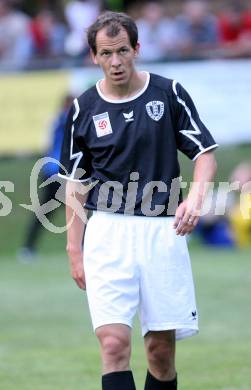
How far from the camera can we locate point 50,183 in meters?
16.8

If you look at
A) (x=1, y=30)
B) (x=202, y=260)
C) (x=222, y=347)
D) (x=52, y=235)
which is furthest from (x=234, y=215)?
(x=222, y=347)

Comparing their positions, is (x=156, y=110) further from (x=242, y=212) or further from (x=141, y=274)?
(x=242, y=212)

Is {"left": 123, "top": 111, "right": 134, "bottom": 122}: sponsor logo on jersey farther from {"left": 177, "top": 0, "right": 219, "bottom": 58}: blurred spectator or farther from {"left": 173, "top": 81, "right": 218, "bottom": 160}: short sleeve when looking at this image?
{"left": 177, "top": 0, "right": 219, "bottom": 58}: blurred spectator

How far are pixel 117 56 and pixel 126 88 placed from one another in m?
0.20

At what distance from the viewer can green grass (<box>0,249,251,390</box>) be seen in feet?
28.5

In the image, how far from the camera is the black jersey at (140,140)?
6.38 metres

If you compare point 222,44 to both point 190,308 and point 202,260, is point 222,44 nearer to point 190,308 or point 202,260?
point 202,260

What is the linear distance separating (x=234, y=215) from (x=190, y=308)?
38.0ft

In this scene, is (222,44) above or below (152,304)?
above

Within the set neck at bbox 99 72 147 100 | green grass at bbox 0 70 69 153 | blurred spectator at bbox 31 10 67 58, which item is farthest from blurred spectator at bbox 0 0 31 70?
neck at bbox 99 72 147 100

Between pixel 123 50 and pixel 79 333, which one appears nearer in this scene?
pixel 123 50

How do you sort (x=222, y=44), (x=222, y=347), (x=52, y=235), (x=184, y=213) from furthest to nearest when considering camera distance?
(x=222, y=44)
(x=52, y=235)
(x=222, y=347)
(x=184, y=213)

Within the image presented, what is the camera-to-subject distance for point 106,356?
6.23 metres

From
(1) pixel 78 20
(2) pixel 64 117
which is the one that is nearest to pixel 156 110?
(2) pixel 64 117
